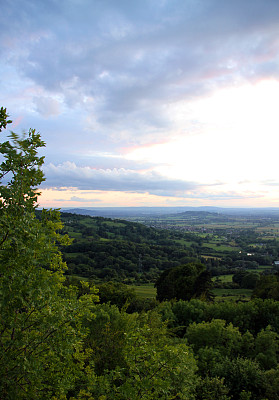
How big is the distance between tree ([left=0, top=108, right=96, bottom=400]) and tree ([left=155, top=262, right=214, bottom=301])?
131 ft

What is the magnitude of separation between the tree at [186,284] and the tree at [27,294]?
40.1 m

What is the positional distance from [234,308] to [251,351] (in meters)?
7.93

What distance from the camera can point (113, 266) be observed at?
4001 inches

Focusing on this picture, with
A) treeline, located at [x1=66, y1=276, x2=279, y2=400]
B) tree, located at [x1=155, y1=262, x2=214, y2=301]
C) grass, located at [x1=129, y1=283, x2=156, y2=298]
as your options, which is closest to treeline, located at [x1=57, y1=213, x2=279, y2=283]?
grass, located at [x1=129, y1=283, x2=156, y2=298]

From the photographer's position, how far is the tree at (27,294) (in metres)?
6.55

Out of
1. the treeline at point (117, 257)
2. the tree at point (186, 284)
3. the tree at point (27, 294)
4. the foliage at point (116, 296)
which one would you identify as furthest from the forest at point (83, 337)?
the treeline at point (117, 257)

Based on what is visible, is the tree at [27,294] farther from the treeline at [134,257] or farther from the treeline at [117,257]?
the treeline at [134,257]

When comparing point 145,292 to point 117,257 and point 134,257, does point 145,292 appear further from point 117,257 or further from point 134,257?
point 134,257

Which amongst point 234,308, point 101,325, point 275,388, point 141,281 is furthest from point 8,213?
point 141,281

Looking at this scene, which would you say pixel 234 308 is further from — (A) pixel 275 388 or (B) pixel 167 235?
(B) pixel 167 235

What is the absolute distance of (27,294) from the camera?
693 centimetres

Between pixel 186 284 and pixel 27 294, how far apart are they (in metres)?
43.8

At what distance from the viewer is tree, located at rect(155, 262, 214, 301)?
44.8m

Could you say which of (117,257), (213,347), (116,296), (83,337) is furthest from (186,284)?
(117,257)
